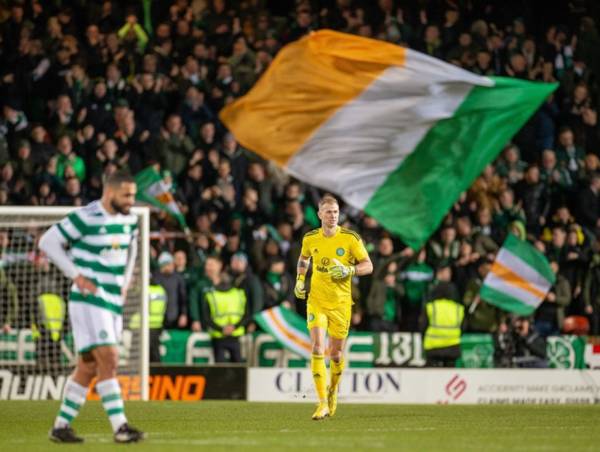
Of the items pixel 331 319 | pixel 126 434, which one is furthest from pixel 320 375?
pixel 126 434

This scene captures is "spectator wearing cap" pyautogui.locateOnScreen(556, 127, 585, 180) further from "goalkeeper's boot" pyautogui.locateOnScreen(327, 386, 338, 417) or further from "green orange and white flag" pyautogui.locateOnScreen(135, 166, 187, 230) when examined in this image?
"goalkeeper's boot" pyautogui.locateOnScreen(327, 386, 338, 417)

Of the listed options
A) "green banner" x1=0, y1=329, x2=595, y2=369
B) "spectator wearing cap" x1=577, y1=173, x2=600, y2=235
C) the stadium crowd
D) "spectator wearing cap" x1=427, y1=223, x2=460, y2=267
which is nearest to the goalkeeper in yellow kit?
"green banner" x1=0, y1=329, x2=595, y2=369

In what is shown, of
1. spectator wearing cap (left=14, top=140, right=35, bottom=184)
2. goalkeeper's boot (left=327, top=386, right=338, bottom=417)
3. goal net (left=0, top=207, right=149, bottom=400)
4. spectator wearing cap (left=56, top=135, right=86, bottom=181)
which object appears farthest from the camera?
spectator wearing cap (left=14, top=140, right=35, bottom=184)

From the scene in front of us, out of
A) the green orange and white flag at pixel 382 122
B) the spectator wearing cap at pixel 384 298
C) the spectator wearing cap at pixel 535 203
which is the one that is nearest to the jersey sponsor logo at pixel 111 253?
the green orange and white flag at pixel 382 122

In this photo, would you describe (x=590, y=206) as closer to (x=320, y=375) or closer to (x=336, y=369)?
(x=336, y=369)

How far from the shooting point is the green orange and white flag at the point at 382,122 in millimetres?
18344

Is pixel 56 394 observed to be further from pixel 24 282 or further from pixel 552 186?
pixel 552 186

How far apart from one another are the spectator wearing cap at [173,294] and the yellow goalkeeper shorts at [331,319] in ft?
22.1

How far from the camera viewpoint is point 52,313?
20.5 meters

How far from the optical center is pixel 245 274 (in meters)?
21.5

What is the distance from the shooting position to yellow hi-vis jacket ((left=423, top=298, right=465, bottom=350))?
21047 mm

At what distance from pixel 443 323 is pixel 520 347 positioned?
1.23m

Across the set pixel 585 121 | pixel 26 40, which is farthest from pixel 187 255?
pixel 585 121

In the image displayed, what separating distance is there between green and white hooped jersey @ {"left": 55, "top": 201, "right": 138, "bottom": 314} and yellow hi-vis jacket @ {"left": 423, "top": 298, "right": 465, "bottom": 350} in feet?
35.5
